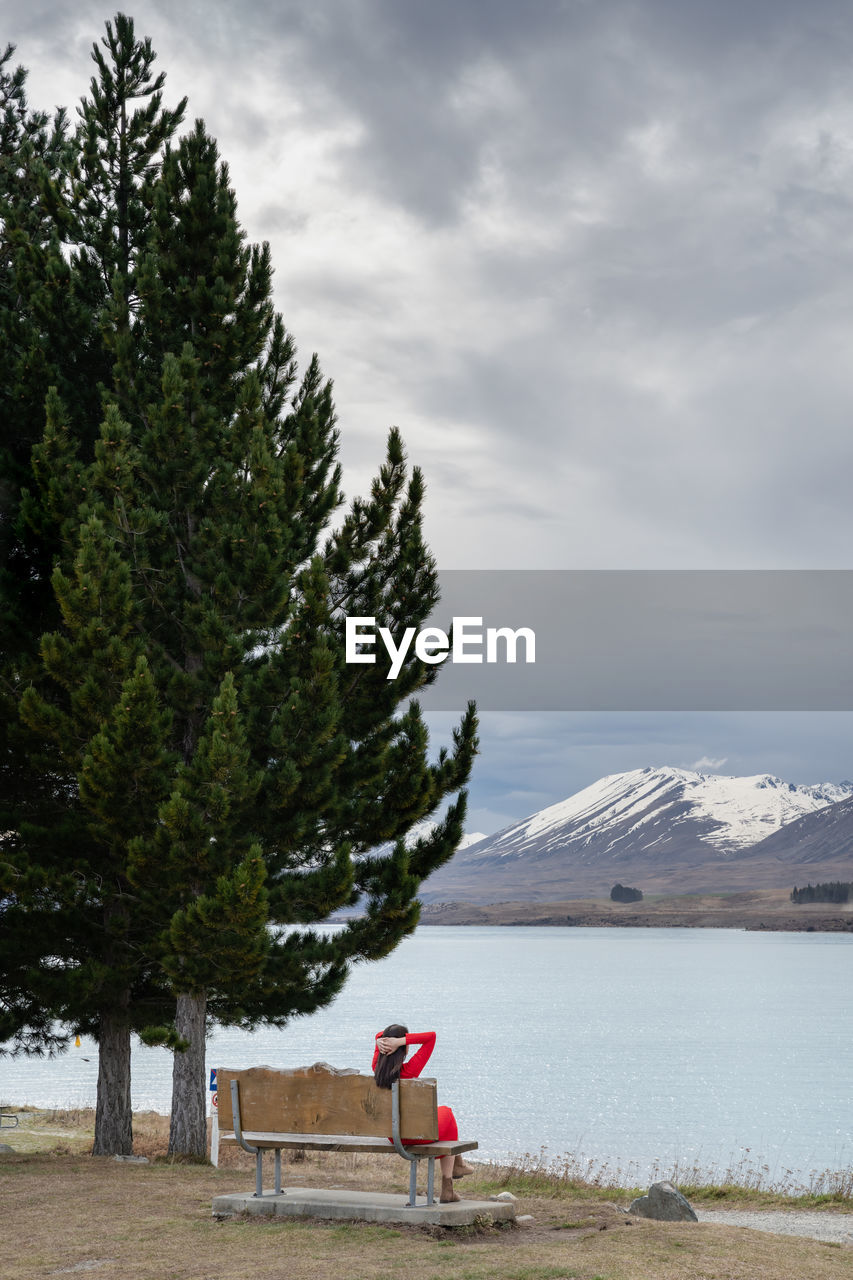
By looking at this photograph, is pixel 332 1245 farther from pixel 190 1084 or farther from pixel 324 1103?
pixel 190 1084

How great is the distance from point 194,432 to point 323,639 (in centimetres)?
287

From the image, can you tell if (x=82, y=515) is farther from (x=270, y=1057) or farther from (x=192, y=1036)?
(x=270, y=1057)

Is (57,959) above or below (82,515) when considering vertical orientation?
below

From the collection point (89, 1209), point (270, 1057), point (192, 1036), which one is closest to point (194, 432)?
point (192, 1036)

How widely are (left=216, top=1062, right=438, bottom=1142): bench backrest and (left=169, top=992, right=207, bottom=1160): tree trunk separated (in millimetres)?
3967

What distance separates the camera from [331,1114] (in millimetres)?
8297

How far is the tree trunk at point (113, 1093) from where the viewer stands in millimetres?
13188

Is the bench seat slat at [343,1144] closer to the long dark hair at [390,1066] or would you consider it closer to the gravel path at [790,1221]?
the long dark hair at [390,1066]

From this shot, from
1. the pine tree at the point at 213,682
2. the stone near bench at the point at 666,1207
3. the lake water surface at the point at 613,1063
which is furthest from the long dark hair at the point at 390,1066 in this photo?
the lake water surface at the point at 613,1063

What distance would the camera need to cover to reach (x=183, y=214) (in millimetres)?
13969

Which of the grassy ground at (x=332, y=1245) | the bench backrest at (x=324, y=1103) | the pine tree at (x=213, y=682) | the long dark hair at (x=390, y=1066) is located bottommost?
the grassy ground at (x=332, y=1245)

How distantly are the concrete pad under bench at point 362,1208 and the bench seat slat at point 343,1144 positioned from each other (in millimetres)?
326

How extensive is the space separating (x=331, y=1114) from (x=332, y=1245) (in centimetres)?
107

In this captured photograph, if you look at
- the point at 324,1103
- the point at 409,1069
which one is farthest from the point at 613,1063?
the point at 324,1103
